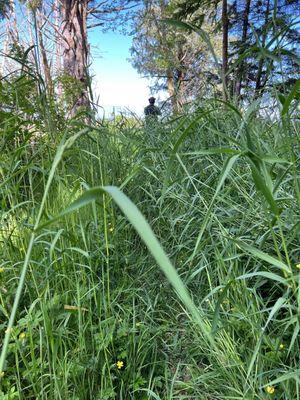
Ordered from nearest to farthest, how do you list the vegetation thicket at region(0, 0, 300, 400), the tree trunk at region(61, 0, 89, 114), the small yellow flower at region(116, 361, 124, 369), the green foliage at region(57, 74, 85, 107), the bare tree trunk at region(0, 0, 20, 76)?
the vegetation thicket at region(0, 0, 300, 400) → the small yellow flower at region(116, 361, 124, 369) → the bare tree trunk at region(0, 0, 20, 76) → the green foliage at region(57, 74, 85, 107) → the tree trunk at region(61, 0, 89, 114)

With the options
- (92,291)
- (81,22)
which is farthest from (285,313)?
(81,22)

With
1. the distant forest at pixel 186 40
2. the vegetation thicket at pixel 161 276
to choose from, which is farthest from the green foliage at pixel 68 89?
the vegetation thicket at pixel 161 276

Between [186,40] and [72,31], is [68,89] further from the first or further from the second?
[186,40]

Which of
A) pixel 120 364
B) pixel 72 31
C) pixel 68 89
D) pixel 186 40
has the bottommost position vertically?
pixel 120 364

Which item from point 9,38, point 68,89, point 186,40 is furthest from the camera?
point 186,40

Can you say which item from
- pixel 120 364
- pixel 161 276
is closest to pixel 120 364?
pixel 120 364

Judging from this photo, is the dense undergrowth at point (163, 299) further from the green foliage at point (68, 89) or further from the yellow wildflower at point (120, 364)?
the green foliage at point (68, 89)

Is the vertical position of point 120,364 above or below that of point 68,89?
below

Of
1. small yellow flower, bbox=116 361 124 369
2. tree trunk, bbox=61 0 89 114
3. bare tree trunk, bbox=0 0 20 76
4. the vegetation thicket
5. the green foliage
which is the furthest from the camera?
tree trunk, bbox=61 0 89 114

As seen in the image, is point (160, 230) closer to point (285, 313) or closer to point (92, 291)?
point (92, 291)

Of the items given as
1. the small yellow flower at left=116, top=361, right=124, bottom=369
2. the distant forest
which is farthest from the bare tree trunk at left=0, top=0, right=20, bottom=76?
the small yellow flower at left=116, top=361, right=124, bottom=369

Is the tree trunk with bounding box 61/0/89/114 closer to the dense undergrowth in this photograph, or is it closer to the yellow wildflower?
the dense undergrowth

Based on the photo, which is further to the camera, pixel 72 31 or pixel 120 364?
pixel 72 31

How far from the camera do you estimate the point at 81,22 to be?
13.1 feet
